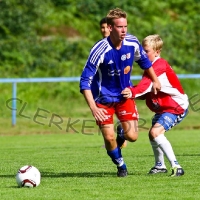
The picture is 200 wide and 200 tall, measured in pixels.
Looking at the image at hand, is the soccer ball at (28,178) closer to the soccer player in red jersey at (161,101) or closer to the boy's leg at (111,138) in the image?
the boy's leg at (111,138)

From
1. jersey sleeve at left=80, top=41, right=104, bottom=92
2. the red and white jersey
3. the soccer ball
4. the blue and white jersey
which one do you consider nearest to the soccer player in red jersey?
the red and white jersey

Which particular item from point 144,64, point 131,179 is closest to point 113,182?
point 131,179

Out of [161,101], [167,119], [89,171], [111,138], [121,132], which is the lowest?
[89,171]

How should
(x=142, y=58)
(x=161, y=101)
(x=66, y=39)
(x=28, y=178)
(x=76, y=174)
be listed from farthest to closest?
(x=66, y=39)
(x=76, y=174)
(x=161, y=101)
(x=142, y=58)
(x=28, y=178)

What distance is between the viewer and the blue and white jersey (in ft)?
25.4

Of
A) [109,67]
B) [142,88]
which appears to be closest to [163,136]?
[142,88]

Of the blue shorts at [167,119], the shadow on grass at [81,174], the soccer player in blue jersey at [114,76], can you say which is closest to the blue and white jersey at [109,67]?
the soccer player in blue jersey at [114,76]

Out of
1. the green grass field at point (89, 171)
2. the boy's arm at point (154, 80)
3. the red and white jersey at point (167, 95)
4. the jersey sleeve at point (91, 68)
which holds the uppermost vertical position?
the jersey sleeve at point (91, 68)

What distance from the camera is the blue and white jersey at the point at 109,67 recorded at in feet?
25.4

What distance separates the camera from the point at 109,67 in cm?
786

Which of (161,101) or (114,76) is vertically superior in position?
(114,76)

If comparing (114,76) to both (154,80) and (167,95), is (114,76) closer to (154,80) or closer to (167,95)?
(154,80)

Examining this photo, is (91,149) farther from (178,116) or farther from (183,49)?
(183,49)

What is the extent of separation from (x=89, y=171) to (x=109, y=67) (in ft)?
5.31
